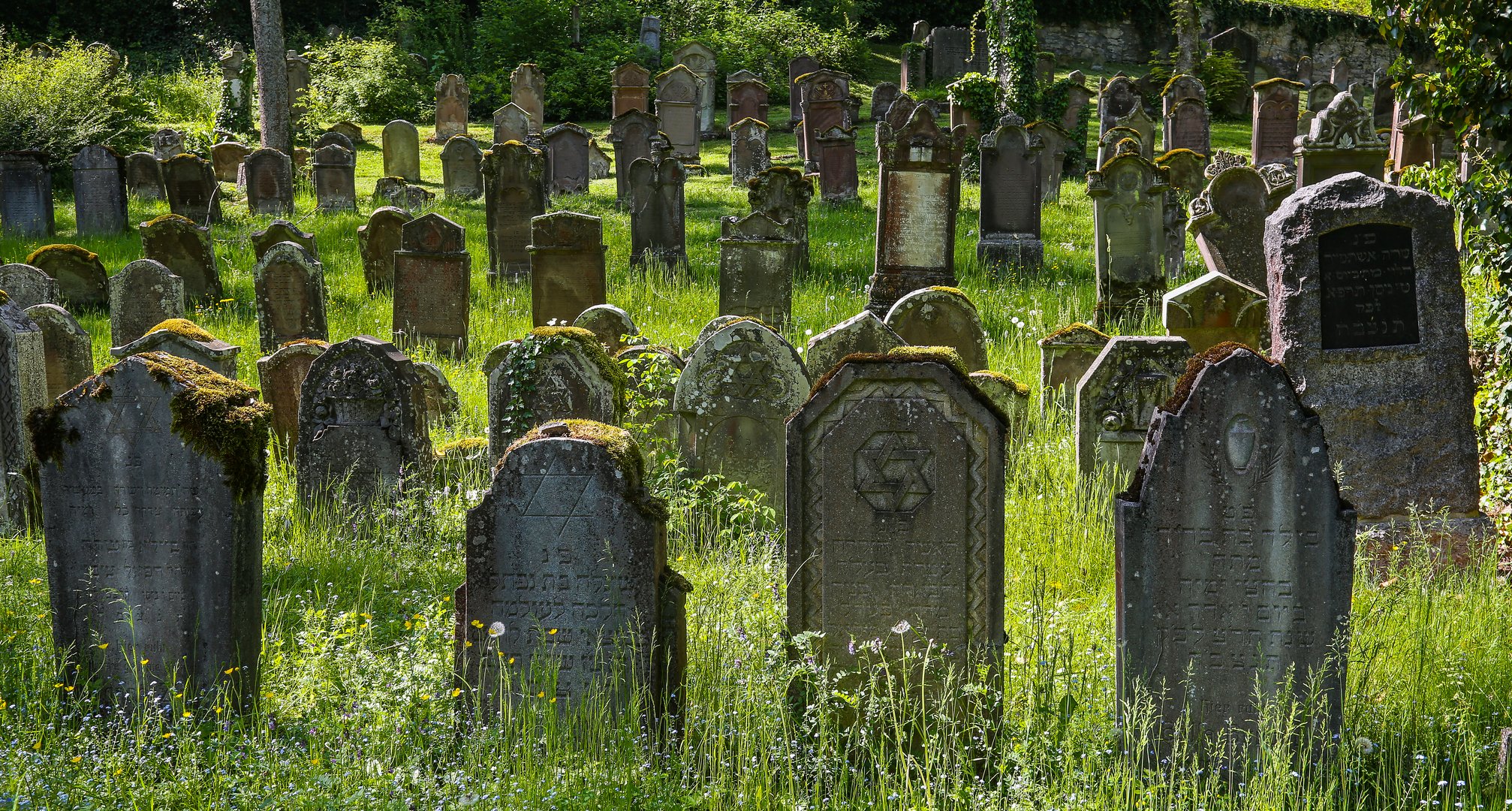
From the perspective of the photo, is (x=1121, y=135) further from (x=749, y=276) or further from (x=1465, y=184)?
(x=1465, y=184)

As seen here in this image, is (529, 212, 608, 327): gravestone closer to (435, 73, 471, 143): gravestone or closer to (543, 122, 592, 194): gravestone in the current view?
(543, 122, 592, 194): gravestone

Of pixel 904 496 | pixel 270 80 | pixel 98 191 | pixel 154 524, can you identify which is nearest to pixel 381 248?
pixel 98 191

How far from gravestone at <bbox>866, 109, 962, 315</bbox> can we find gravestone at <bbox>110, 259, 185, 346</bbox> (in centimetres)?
655

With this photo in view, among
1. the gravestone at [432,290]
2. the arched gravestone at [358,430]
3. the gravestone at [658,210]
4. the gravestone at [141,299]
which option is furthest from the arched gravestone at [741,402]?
the gravestone at [658,210]

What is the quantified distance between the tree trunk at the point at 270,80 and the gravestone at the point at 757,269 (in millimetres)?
11743

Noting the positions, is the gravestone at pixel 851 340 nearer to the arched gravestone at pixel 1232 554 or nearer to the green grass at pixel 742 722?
the green grass at pixel 742 722

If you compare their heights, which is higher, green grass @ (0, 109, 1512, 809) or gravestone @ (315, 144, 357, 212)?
gravestone @ (315, 144, 357, 212)

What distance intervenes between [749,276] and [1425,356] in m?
6.79

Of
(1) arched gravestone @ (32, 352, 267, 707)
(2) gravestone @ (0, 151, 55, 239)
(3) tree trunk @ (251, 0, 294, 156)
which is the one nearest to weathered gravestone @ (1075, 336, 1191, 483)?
(1) arched gravestone @ (32, 352, 267, 707)

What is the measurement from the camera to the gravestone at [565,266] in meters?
12.0

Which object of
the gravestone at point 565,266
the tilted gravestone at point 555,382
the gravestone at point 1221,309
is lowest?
the tilted gravestone at point 555,382

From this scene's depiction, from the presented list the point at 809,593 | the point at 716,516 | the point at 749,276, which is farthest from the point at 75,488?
the point at 749,276

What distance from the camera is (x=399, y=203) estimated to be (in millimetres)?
19531

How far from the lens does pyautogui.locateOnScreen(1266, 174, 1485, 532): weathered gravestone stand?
6363mm
